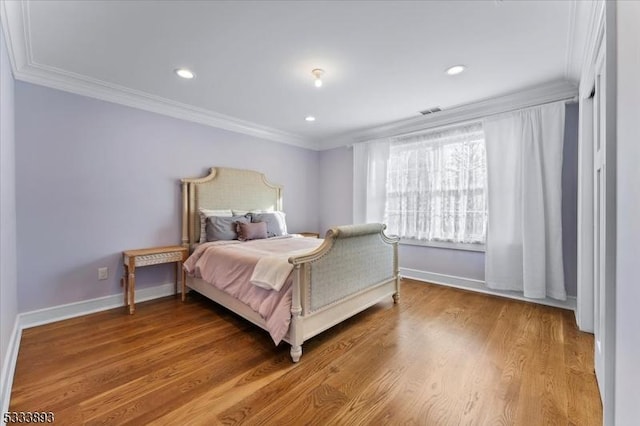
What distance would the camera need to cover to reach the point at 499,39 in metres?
2.03

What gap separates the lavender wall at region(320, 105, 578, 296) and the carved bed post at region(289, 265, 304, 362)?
2.61 metres

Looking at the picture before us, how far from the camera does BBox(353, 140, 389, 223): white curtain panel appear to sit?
4.35 meters

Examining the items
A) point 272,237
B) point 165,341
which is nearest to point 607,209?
point 165,341

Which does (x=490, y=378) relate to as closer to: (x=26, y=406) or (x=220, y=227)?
(x=26, y=406)

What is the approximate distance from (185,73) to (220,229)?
1.76 meters

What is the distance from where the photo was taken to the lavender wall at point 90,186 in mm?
2463

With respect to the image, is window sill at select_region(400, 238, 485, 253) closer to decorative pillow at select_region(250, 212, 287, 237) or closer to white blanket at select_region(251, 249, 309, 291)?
decorative pillow at select_region(250, 212, 287, 237)

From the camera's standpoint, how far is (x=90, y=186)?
9.09 ft

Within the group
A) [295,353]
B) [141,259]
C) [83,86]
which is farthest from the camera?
[141,259]

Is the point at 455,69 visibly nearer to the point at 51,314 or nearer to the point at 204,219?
the point at 204,219

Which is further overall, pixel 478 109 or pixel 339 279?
pixel 478 109

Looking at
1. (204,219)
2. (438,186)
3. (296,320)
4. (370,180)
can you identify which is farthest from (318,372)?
(370,180)

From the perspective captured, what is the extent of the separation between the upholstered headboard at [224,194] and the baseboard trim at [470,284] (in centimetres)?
245

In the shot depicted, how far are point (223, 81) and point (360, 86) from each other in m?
1.43
